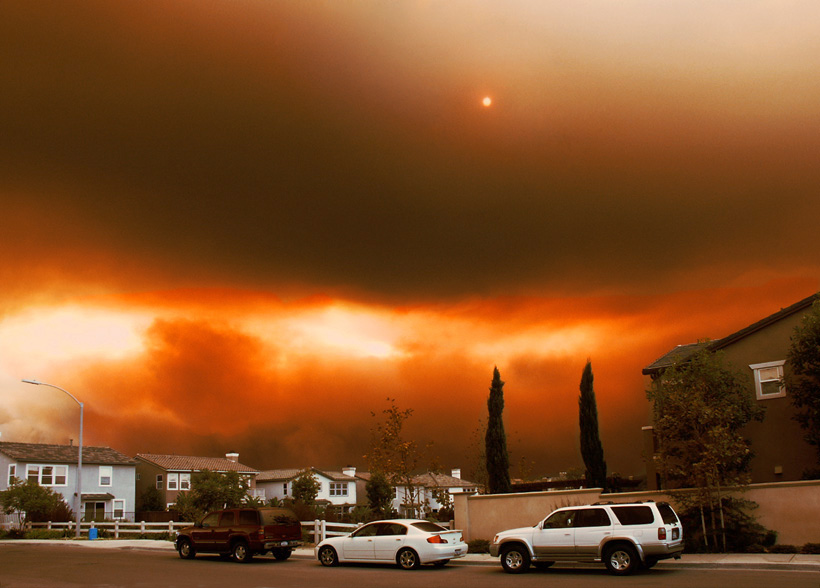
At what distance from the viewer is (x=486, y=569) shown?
20.9 meters

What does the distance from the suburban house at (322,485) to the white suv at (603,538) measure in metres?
63.1

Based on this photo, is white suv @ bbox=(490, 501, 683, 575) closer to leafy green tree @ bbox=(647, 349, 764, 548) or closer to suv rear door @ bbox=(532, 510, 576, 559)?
suv rear door @ bbox=(532, 510, 576, 559)

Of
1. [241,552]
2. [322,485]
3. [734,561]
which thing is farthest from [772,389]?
[322,485]

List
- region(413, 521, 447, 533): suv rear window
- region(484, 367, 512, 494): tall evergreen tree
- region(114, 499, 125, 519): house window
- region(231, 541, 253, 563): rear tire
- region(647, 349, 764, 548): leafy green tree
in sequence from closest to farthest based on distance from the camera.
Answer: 1. region(413, 521, 447, 533): suv rear window
2. region(647, 349, 764, 548): leafy green tree
3. region(231, 541, 253, 563): rear tire
4. region(484, 367, 512, 494): tall evergreen tree
5. region(114, 499, 125, 519): house window

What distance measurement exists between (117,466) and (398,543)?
183 feet

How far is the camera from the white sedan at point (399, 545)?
20953mm

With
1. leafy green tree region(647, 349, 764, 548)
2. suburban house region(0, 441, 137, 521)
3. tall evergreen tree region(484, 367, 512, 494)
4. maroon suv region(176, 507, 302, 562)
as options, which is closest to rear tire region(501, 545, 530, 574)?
leafy green tree region(647, 349, 764, 548)

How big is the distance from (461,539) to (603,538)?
5.25 m

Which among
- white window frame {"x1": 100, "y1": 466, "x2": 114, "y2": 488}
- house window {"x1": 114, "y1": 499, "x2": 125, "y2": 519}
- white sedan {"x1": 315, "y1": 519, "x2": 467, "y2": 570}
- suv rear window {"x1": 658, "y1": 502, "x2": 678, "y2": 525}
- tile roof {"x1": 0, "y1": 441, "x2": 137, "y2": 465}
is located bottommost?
house window {"x1": 114, "y1": 499, "x2": 125, "y2": 519}

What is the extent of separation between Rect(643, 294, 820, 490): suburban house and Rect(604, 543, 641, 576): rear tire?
12.8 meters

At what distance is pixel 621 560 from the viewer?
59.9 feet

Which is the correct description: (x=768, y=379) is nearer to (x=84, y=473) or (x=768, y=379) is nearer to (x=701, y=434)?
(x=701, y=434)

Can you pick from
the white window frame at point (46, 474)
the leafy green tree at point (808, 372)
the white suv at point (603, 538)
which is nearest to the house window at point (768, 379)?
the leafy green tree at point (808, 372)

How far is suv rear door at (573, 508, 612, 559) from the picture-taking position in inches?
730
